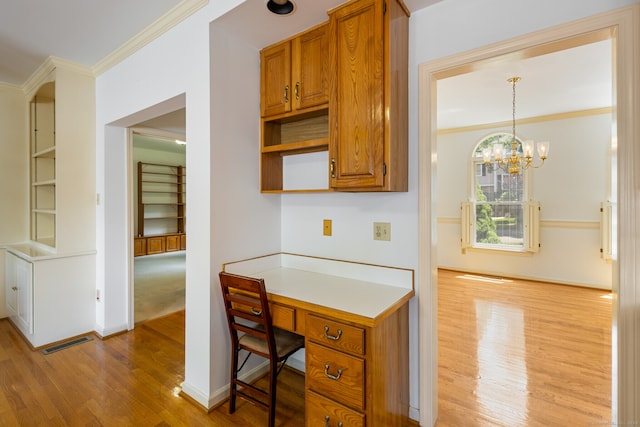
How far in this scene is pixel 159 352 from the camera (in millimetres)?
2779

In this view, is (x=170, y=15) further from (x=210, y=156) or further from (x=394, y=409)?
(x=394, y=409)

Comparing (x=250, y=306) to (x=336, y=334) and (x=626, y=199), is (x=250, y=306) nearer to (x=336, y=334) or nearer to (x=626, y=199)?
(x=336, y=334)

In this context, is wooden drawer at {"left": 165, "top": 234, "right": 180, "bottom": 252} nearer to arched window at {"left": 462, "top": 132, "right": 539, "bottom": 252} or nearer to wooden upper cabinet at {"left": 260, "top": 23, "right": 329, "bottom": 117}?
wooden upper cabinet at {"left": 260, "top": 23, "right": 329, "bottom": 117}

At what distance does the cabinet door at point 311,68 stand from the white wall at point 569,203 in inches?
180

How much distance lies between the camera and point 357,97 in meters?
1.71

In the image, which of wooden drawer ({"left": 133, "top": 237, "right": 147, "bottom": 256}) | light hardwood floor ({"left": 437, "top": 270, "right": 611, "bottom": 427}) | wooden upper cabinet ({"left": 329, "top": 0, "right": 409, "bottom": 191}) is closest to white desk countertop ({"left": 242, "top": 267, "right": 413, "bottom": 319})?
wooden upper cabinet ({"left": 329, "top": 0, "right": 409, "bottom": 191})

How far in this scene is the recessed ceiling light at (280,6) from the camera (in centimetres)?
177

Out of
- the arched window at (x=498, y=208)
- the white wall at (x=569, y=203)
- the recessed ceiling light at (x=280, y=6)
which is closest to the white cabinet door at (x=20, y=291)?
the recessed ceiling light at (x=280, y=6)

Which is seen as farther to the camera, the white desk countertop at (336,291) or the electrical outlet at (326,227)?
the electrical outlet at (326,227)

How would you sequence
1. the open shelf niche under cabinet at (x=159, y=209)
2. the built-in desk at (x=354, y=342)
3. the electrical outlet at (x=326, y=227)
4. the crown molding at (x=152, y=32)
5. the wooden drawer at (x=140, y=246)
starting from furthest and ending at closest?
the open shelf niche under cabinet at (x=159, y=209), the wooden drawer at (x=140, y=246), the electrical outlet at (x=326, y=227), the crown molding at (x=152, y=32), the built-in desk at (x=354, y=342)

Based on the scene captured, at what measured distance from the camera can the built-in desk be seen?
143 cm

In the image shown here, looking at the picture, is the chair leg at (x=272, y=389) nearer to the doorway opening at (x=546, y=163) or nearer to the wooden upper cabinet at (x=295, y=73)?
the doorway opening at (x=546, y=163)

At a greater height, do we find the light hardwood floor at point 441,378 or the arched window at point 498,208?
the arched window at point 498,208

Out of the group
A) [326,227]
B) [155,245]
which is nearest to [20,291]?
[326,227]
